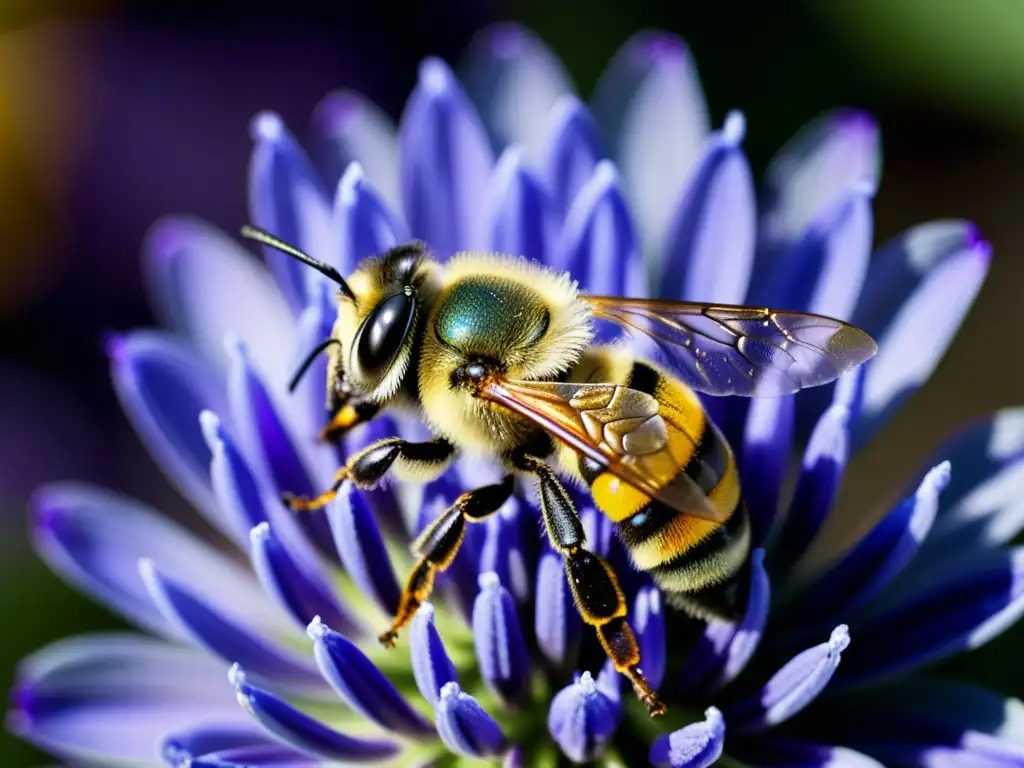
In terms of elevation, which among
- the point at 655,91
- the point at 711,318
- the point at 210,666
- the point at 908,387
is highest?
the point at 655,91

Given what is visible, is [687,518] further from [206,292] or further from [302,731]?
[206,292]

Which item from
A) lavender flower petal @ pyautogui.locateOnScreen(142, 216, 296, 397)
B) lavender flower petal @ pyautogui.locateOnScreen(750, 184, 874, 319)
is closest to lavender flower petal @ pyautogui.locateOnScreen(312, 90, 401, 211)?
lavender flower petal @ pyautogui.locateOnScreen(142, 216, 296, 397)

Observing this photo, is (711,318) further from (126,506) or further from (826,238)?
(126,506)

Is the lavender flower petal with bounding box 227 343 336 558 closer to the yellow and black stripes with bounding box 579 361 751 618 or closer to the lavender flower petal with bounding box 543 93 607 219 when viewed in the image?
the yellow and black stripes with bounding box 579 361 751 618

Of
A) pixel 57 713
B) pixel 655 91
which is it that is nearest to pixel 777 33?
pixel 655 91

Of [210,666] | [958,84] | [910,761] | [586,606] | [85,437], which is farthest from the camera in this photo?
[85,437]

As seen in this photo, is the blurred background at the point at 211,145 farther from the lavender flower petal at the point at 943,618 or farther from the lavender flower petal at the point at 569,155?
the lavender flower petal at the point at 943,618

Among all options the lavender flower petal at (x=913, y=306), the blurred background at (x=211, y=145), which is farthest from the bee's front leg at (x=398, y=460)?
the blurred background at (x=211, y=145)
